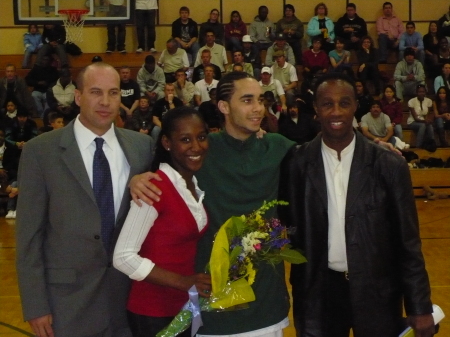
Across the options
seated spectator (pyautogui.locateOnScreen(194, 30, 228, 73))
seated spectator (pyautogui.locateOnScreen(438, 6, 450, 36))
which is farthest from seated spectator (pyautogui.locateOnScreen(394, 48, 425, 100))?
seated spectator (pyautogui.locateOnScreen(194, 30, 228, 73))

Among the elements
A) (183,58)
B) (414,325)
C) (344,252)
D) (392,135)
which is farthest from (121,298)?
(183,58)

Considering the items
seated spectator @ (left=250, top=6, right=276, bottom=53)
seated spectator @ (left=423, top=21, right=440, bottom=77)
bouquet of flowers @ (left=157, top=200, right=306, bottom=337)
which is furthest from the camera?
seated spectator @ (left=250, top=6, right=276, bottom=53)

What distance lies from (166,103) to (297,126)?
8.01 ft

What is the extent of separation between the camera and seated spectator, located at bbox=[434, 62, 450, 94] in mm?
15133

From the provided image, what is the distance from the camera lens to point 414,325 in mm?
3186

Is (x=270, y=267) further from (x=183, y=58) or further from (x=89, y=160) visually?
(x=183, y=58)

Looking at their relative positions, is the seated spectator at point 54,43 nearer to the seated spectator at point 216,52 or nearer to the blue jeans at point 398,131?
the seated spectator at point 216,52

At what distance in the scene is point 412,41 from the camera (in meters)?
16.1

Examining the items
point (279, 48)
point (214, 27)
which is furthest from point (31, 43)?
point (279, 48)

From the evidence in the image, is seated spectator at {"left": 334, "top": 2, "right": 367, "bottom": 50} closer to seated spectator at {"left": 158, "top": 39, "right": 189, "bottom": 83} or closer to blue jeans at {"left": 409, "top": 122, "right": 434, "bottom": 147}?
blue jeans at {"left": 409, "top": 122, "right": 434, "bottom": 147}

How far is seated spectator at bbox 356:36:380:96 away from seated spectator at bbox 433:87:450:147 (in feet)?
4.29

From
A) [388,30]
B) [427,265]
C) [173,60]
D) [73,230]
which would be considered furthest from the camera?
[388,30]

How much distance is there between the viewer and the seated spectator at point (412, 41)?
52.6ft

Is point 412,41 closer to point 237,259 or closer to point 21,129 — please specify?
point 21,129
